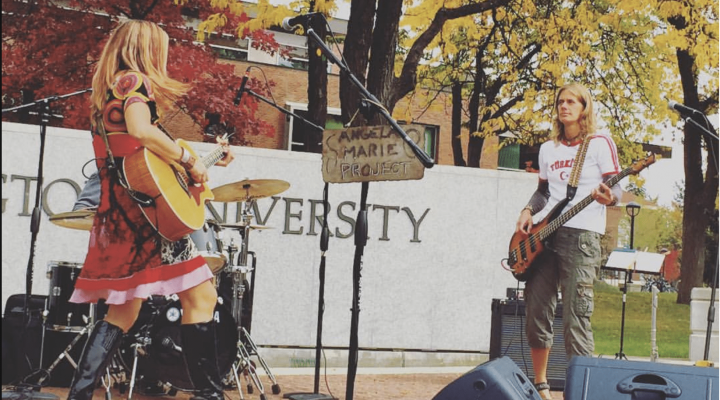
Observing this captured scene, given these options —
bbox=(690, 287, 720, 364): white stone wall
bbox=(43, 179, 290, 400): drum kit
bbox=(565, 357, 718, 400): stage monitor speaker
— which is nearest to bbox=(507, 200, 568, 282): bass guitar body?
bbox=(43, 179, 290, 400): drum kit

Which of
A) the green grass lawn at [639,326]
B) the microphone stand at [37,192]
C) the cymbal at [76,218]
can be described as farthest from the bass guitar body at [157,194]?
the green grass lawn at [639,326]

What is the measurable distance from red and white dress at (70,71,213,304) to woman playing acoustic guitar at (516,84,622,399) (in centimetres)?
213

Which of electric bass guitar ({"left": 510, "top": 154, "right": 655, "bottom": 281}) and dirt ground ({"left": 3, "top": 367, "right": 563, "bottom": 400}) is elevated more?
electric bass guitar ({"left": 510, "top": 154, "right": 655, "bottom": 281})

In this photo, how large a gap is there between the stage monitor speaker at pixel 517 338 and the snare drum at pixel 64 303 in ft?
9.71

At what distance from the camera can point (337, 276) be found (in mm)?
8391

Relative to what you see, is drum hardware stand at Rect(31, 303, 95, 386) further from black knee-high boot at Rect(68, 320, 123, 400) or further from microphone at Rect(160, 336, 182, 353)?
black knee-high boot at Rect(68, 320, 123, 400)

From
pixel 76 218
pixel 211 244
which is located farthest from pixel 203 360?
pixel 76 218

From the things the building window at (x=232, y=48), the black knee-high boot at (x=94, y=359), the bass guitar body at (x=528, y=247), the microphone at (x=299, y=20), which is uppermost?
the building window at (x=232, y=48)

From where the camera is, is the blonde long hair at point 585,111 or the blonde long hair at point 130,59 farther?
the blonde long hair at point 585,111

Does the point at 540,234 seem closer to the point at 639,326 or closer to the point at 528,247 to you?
the point at 528,247

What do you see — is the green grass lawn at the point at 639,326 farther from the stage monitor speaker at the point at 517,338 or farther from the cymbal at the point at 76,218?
the cymbal at the point at 76,218

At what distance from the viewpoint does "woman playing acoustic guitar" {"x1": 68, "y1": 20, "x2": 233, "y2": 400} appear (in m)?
3.85

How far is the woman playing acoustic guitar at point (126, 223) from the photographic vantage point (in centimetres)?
385

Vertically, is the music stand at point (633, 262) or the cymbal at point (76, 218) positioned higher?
the cymbal at point (76, 218)
